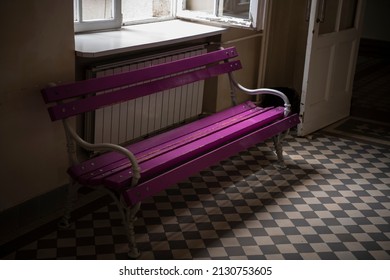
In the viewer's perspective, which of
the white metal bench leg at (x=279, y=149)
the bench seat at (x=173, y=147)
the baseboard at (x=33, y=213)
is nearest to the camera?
the bench seat at (x=173, y=147)

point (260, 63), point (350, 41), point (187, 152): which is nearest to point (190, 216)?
point (187, 152)

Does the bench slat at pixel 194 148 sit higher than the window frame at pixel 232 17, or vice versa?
the window frame at pixel 232 17

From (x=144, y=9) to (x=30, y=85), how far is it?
6.66 ft

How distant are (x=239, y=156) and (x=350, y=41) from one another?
1.92 m

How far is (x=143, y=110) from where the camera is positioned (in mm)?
4684

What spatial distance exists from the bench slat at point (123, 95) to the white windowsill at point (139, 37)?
13.2 inches

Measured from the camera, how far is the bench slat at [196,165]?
129 inches

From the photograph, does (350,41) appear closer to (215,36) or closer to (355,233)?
(215,36)

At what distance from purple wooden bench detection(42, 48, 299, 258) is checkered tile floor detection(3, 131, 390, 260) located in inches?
7.7

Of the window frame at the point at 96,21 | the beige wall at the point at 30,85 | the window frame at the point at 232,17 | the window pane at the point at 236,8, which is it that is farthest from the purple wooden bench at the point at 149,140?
the window frame at the point at 96,21

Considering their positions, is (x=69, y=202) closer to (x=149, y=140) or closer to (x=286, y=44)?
(x=149, y=140)

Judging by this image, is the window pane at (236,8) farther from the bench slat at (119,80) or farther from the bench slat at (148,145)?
the bench slat at (148,145)

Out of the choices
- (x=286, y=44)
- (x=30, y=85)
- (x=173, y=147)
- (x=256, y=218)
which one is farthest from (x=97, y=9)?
(x=286, y=44)

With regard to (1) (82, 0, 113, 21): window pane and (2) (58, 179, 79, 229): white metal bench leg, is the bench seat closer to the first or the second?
(2) (58, 179, 79, 229): white metal bench leg
